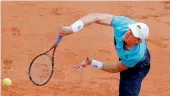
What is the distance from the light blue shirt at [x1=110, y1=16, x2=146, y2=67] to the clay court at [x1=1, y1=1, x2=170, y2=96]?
1.56 meters

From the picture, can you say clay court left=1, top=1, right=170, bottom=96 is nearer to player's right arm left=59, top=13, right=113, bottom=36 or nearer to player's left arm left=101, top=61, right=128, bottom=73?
player's left arm left=101, top=61, right=128, bottom=73

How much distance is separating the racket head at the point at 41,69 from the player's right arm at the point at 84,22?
856 millimetres

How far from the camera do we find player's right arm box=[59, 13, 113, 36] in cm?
452

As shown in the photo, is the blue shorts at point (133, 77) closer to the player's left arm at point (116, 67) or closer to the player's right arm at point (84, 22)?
the player's left arm at point (116, 67)

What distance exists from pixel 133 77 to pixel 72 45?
255cm

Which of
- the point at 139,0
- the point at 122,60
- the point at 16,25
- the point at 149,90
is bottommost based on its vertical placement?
the point at 149,90

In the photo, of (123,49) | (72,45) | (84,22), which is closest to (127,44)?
Result: (123,49)

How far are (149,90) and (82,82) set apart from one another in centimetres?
101

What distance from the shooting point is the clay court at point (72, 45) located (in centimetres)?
654

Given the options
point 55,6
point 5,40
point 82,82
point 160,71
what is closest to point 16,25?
point 5,40

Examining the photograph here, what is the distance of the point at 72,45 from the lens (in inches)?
302

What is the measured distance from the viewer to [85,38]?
7984mm

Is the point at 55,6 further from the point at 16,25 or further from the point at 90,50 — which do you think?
the point at 90,50

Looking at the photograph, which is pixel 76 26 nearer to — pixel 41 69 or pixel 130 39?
pixel 130 39
